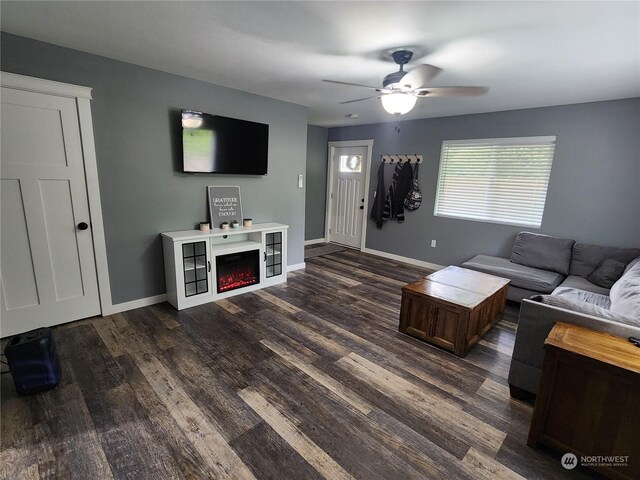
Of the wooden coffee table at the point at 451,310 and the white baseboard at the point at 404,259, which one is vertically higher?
the wooden coffee table at the point at 451,310

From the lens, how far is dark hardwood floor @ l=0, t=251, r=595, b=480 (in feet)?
5.16

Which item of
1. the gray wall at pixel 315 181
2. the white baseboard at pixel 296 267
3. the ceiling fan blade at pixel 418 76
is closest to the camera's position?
the ceiling fan blade at pixel 418 76

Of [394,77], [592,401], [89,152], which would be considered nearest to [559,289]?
[592,401]

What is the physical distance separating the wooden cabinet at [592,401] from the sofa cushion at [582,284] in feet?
6.52

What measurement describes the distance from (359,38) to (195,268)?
8.69 feet

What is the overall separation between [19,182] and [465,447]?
372 cm

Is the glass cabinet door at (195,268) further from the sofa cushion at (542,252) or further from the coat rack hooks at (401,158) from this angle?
the sofa cushion at (542,252)

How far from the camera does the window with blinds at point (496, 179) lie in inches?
158

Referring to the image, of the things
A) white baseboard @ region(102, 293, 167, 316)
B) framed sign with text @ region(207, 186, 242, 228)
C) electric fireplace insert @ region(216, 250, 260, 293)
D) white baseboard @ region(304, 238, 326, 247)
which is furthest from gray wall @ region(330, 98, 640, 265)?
white baseboard @ region(102, 293, 167, 316)

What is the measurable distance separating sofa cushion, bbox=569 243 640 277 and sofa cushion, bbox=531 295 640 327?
211 centimetres

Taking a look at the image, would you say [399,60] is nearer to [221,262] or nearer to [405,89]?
[405,89]

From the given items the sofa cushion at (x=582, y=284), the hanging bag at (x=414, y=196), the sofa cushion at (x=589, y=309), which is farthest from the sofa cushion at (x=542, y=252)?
the sofa cushion at (x=589, y=309)

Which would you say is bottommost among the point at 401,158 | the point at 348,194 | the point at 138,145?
the point at 348,194

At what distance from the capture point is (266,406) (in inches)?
77.0
